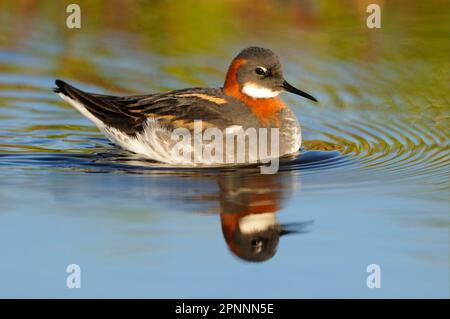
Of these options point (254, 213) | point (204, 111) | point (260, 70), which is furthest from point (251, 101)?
point (254, 213)

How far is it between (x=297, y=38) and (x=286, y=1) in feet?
5.02

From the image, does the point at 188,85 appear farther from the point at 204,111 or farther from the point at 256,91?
the point at 204,111

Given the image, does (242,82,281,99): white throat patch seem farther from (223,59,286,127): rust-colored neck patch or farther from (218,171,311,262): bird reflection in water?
(218,171,311,262): bird reflection in water

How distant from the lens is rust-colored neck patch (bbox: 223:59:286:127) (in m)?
12.1

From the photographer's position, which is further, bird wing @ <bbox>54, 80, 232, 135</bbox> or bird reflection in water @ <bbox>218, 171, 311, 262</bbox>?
bird wing @ <bbox>54, 80, 232, 135</bbox>

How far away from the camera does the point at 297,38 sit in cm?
1616

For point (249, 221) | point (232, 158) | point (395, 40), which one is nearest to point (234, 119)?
point (232, 158)

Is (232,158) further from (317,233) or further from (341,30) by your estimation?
(341,30)

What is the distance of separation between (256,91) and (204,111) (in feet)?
2.48

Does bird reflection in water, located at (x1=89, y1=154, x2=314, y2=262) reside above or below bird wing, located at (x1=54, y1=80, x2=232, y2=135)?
below

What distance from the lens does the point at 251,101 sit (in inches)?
480

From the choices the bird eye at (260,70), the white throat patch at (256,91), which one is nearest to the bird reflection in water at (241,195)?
the white throat patch at (256,91)

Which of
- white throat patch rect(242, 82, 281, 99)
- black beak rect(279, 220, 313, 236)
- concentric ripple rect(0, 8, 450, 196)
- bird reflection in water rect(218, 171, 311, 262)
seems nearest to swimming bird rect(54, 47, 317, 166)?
white throat patch rect(242, 82, 281, 99)

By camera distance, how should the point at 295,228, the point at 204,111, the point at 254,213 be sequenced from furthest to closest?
1. the point at 204,111
2. the point at 254,213
3. the point at 295,228
